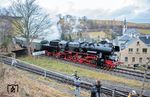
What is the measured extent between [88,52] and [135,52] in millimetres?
40567

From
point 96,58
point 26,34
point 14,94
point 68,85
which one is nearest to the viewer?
point 14,94

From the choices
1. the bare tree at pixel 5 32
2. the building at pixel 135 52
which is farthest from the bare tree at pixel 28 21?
the building at pixel 135 52

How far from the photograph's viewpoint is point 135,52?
261ft

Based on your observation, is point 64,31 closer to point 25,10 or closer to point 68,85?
point 25,10

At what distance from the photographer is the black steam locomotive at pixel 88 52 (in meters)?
38.3

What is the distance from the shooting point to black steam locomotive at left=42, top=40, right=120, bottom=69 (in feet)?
126

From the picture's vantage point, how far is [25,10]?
179 ft

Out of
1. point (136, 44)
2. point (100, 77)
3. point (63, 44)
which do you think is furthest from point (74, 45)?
point (136, 44)

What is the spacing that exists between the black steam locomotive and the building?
32.6 m

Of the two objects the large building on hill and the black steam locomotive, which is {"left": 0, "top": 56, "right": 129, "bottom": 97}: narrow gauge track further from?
the large building on hill

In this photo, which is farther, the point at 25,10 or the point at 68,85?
the point at 25,10

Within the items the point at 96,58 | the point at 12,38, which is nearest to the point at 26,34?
the point at 12,38

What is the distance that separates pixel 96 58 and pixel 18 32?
19355 mm

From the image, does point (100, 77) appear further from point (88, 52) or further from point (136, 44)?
point (136, 44)
